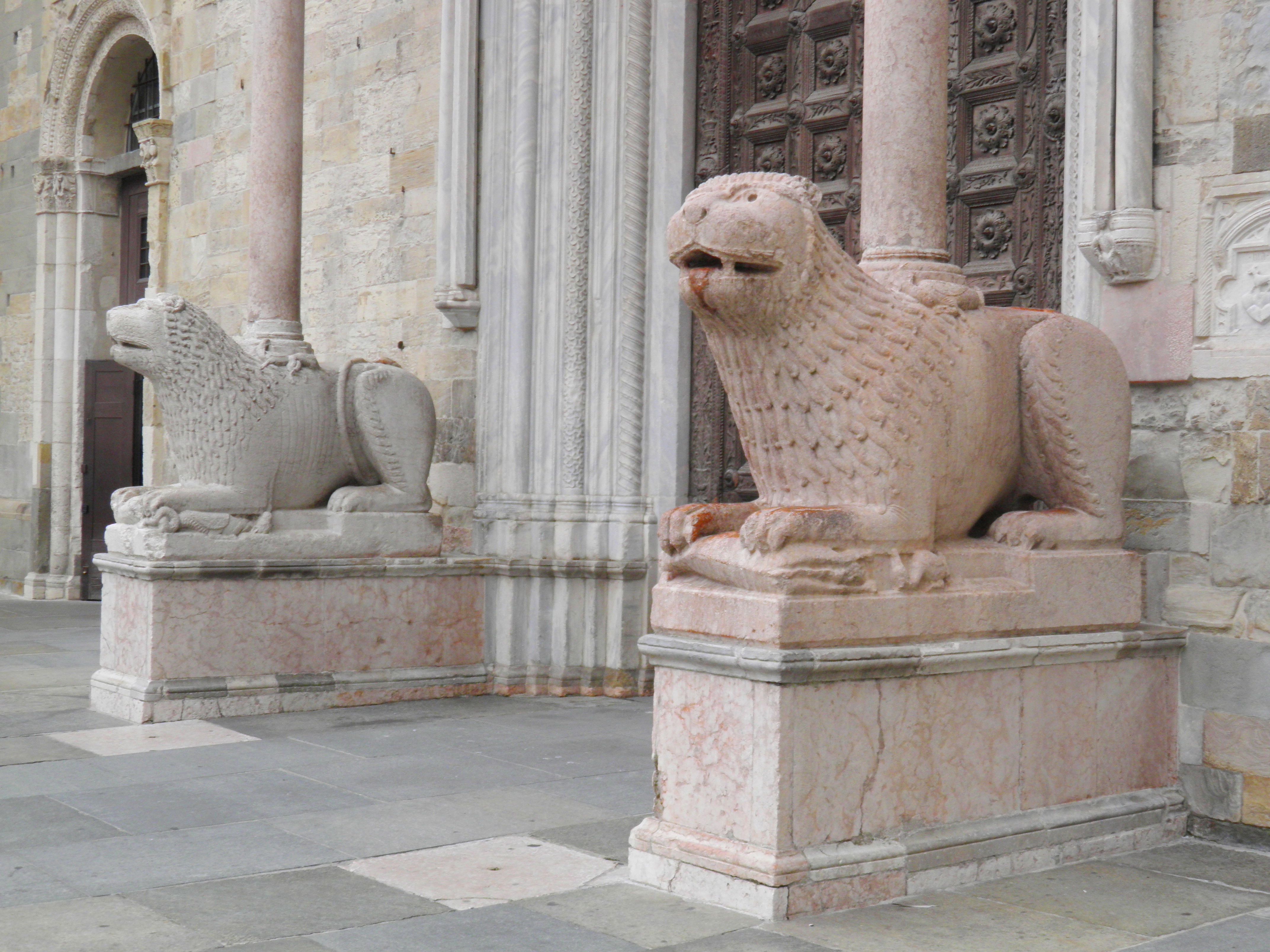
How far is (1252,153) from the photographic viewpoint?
429 cm

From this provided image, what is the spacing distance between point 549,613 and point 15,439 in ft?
24.6

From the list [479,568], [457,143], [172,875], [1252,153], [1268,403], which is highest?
[457,143]

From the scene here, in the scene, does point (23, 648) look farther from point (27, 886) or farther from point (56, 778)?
point (27, 886)

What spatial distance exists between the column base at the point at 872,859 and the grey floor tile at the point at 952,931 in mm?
61

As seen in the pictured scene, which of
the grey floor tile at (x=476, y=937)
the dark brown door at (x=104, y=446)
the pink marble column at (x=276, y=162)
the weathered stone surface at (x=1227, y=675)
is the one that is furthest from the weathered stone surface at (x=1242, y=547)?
the dark brown door at (x=104, y=446)

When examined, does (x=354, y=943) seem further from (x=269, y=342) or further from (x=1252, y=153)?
(x=269, y=342)

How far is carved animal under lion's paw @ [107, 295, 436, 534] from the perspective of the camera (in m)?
6.17

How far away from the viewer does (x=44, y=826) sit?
4.22 m

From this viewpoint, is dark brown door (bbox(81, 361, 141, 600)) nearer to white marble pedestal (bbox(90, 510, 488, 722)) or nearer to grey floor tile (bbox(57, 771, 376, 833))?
white marble pedestal (bbox(90, 510, 488, 722))

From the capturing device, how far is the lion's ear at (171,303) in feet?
20.3

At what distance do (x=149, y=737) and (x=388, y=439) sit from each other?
Result: 1.77m

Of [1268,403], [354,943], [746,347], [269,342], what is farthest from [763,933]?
[269,342]

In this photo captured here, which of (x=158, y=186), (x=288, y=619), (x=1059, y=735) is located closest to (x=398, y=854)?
(x=1059, y=735)

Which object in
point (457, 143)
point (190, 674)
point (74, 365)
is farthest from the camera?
point (74, 365)
